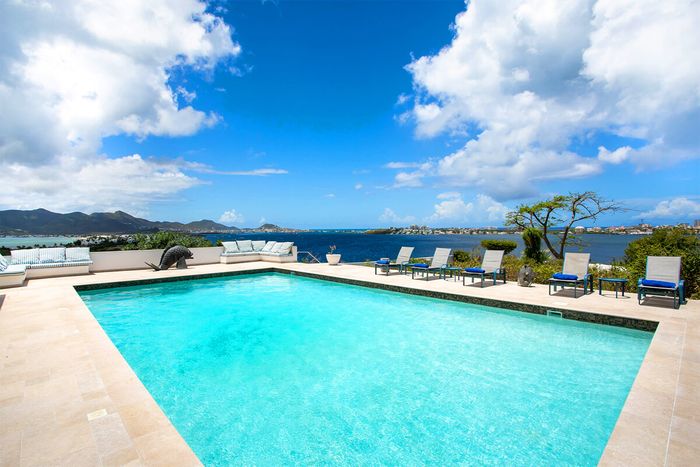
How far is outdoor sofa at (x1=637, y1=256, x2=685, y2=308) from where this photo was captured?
6.33m

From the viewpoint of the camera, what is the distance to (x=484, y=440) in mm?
2963

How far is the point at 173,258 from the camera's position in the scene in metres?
12.4

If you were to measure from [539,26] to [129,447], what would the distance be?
12.1 metres

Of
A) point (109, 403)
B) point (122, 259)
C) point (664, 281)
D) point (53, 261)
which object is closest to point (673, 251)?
point (664, 281)

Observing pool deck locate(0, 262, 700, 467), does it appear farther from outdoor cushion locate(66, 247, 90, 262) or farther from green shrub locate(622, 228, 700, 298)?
outdoor cushion locate(66, 247, 90, 262)

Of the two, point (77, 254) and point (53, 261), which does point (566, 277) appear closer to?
point (77, 254)

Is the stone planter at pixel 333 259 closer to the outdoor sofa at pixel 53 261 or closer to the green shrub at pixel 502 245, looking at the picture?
the green shrub at pixel 502 245

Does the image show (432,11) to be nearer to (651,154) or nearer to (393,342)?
(651,154)

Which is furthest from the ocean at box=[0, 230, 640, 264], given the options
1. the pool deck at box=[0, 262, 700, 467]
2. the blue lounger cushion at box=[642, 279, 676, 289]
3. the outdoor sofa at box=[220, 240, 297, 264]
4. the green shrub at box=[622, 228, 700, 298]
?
the pool deck at box=[0, 262, 700, 467]

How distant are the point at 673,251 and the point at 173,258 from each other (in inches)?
562

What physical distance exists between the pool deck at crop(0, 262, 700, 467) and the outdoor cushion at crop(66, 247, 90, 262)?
6373 millimetres

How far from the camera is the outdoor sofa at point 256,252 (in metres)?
14.4

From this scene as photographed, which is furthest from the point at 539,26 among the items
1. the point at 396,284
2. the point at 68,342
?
the point at 68,342

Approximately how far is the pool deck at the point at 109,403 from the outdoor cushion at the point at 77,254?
637 centimetres
